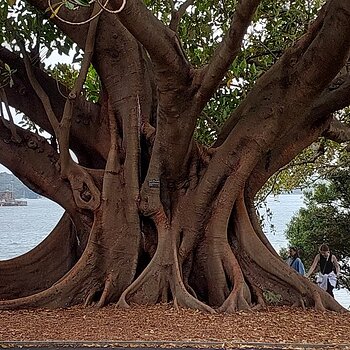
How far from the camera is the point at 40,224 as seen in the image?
29359mm

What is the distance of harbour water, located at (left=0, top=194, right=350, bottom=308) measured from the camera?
1495cm

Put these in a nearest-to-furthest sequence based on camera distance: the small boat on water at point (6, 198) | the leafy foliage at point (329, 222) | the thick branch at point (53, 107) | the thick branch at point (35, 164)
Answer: the thick branch at point (35, 164), the thick branch at point (53, 107), the leafy foliage at point (329, 222), the small boat on water at point (6, 198)

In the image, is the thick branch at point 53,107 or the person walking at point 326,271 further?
the person walking at point 326,271

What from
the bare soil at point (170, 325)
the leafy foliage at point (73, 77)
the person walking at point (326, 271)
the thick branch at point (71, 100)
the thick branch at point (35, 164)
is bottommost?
the bare soil at point (170, 325)

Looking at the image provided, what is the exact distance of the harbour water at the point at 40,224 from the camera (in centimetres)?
1495

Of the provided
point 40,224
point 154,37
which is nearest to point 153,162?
point 154,37

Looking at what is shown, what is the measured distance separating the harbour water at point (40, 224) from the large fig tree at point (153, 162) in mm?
1787

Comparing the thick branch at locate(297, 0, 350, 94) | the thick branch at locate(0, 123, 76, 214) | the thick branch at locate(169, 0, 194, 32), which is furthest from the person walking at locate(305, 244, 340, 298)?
the thick branch at locate(169, 0, 194, 32)

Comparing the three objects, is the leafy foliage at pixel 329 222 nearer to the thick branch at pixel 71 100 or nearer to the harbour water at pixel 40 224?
the harbour water at pixel 40 224

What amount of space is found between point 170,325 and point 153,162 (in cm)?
217

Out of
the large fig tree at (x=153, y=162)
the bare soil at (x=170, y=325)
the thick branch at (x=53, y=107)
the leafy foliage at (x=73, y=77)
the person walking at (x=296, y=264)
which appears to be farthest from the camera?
the person walking at (x=296, y=264)

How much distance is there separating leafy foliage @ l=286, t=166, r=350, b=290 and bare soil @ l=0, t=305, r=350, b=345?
8.59 m

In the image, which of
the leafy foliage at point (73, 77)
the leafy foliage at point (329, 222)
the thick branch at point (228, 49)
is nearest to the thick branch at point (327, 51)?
the thick branch at point (228, 49)

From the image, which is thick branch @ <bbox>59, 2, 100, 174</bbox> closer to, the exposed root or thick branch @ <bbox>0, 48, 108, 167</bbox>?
thick branch @ <bbox>0, 48, 108, 167</bbox>
